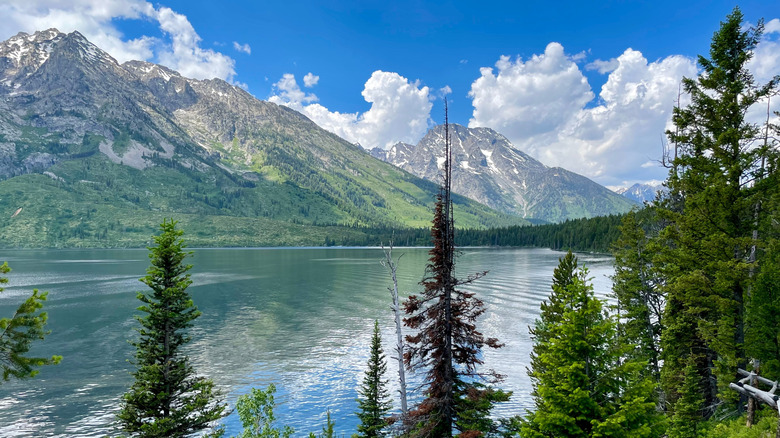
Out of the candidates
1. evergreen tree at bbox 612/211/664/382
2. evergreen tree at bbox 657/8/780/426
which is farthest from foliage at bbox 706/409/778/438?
evergreen tree at bbox 612/211/664/382

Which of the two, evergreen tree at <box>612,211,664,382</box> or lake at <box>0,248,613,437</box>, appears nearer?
evergreen tree at <box>612,211,664,382</box>

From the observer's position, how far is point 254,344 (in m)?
61.1

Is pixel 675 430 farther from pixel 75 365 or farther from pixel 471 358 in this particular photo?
pixel 75 365

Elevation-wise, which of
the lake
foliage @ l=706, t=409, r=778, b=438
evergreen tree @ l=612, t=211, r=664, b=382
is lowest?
the lake

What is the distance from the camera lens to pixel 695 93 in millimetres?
22375

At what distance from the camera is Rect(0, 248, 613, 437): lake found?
39.0m

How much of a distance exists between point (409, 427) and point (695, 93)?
24192 millimetres

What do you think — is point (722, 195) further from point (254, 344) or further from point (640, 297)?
point (254, 344)

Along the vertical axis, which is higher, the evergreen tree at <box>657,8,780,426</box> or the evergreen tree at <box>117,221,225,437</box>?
the evergreen tree at <box>657,8,780,426</box>

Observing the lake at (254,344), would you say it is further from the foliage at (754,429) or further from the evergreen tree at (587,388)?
the evergreen tree at (587,388)

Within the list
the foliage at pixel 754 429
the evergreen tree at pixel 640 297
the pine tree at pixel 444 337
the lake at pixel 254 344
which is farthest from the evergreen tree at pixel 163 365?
the evergreen tree at pixel 640 297

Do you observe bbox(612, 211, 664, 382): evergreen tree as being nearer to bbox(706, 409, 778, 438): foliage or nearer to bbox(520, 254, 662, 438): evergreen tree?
bbox(706, 409, 778, 438): foliage

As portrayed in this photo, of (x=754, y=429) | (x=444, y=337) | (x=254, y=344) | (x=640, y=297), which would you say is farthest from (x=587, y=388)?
(x=254, y=344)

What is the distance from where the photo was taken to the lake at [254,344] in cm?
3903
